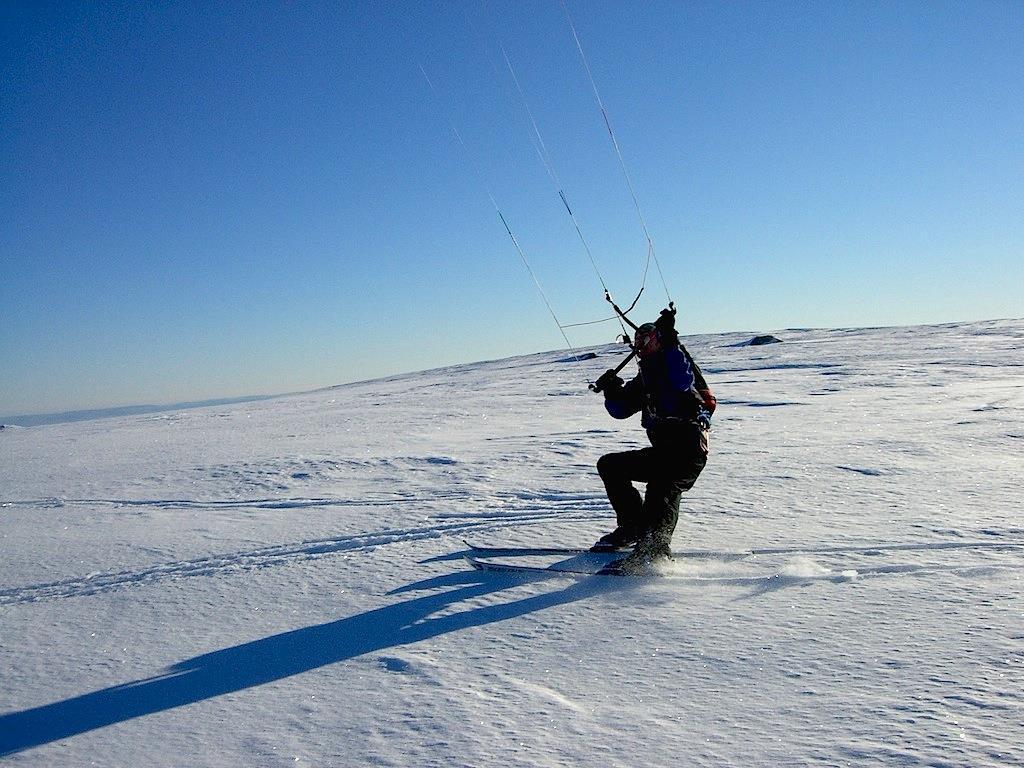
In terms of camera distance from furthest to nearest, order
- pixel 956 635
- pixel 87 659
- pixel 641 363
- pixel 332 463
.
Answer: pixel 332 463 → pixel 641 363 → pixel 87 659 → pixel 956 635

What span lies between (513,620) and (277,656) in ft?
3.62

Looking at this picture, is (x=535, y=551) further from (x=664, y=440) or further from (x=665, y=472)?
(x=664, y=440)

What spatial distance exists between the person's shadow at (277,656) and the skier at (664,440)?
1.64 feet

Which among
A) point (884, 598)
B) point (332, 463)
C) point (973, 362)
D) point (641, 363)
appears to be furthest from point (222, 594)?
point (973, 362)

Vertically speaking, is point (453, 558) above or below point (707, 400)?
below

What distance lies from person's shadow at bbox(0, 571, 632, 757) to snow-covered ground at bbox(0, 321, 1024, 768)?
0.05 feet

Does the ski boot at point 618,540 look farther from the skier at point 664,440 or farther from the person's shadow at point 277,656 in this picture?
the person's shadow at point 277,656

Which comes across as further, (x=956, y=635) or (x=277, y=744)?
(x=956, y=635)

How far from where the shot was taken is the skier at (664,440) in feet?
14.4

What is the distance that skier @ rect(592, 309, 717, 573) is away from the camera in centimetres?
439

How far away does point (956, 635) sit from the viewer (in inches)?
119

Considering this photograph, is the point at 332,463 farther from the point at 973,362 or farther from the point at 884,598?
the point at 973,362

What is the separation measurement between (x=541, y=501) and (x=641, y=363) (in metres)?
2.22

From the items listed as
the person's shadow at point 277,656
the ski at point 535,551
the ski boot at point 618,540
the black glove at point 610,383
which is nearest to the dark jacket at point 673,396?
the black glove at point 610,383
